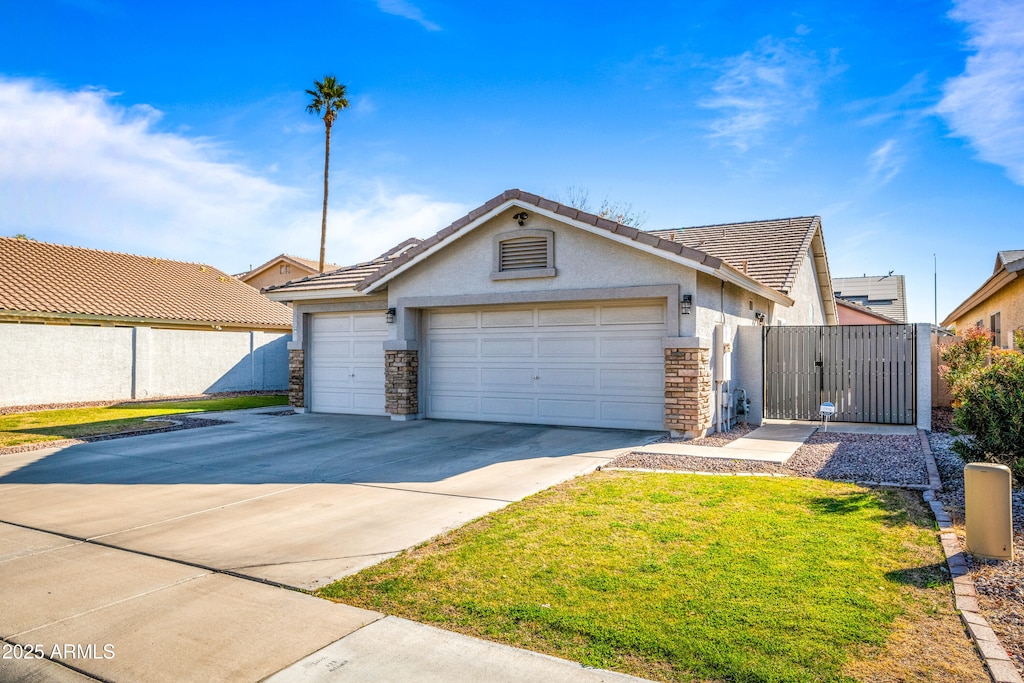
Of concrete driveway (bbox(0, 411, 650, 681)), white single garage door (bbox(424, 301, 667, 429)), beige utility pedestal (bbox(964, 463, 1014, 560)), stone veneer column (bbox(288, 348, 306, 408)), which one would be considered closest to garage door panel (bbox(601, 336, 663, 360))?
white single garage door (bbox(424, 301, 667, 429))

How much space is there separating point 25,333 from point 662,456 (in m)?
17.7

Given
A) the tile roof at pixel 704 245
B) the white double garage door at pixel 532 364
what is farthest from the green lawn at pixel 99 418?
the white double garage door at pixel 532 364

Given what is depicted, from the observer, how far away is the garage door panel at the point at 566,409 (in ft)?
40.6

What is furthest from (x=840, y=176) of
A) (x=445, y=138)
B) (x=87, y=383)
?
(x=87, y=383)

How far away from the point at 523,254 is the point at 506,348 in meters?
1.97

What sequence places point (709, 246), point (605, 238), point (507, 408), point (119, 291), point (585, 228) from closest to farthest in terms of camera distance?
point (585, 228)
point (605, 238)
point (507, 408)
point (709, 246)
point (119, 291)

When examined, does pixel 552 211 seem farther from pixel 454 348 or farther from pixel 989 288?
pixel 989 288

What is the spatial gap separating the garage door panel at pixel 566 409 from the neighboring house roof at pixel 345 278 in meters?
5.10

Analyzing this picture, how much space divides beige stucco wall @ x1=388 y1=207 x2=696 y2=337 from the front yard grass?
5.49 metres

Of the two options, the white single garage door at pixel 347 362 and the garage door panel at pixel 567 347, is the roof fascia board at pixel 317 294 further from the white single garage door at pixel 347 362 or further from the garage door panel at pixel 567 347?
the garage door panel at pixel 567 347

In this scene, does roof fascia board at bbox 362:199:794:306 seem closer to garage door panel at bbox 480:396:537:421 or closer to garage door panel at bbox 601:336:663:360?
garage door panel at bbox 601:336:663:360

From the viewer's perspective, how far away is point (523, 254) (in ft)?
41.5

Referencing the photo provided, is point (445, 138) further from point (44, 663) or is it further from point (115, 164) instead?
point (44, 663)

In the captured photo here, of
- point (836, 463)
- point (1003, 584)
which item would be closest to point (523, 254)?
point (836, 463)
